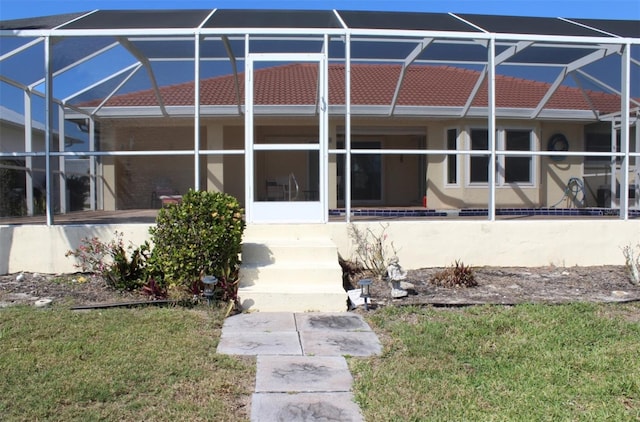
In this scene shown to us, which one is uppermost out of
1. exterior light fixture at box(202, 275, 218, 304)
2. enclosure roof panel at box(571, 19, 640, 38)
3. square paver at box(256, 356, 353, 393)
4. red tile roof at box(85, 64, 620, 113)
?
enclosure roof panel at box(571, 19, 640, 38)

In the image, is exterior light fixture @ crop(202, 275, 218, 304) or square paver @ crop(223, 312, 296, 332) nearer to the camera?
square paver @ crop(223, 312, 296, 332)

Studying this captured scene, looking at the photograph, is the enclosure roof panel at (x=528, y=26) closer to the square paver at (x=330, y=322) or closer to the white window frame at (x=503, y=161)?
the white window frame at (x=503, y=161)

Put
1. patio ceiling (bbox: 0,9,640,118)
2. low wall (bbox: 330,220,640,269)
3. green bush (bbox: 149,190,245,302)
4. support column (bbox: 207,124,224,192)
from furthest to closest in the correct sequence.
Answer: support column (bbox: 207,124,224,192) → low wall (bbox: 330,220,640,269) → patio ceiling (bbox: 0,9,640,118) → green bush (bbox: 149,190,245,302)

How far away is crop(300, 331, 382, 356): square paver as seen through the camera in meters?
4.41

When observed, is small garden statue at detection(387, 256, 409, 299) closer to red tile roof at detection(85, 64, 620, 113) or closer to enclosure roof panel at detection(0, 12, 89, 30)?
red tile roof at detection(85, 64, 620, 113)

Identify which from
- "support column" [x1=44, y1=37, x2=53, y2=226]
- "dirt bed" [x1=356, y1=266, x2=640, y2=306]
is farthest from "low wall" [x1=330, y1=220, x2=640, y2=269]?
"support column" [x1=44, y1=37, x2=53, y2=226]

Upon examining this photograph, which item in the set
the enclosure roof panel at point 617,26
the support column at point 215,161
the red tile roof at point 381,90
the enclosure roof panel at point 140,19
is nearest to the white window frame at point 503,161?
the red tile roof at point 381,90

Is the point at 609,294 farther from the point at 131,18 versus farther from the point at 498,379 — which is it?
the point at 131,18

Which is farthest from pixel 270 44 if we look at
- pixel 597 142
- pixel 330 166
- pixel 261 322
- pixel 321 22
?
pixel 597 142

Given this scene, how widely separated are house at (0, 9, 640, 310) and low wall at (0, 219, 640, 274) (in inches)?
0.9

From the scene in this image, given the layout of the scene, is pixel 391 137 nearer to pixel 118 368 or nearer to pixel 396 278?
pixel 396 278

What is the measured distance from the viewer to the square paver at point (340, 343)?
4.41 meters

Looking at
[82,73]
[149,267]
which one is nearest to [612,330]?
[149,267]

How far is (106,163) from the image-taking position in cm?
962
